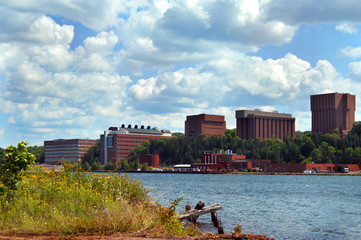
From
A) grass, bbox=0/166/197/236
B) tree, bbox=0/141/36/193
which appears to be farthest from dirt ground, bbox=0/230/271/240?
tree, bbox=0/141/36/193

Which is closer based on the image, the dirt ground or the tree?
the dirt ground

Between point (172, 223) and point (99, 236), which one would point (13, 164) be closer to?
point (99, 236)

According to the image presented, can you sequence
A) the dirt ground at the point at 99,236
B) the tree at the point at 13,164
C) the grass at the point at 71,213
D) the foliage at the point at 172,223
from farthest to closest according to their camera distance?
the tree at the point at 13,164 < the foliage at the point at 172,223 < the grass at the point at 71,213 < the dirt ground at the point at 99,236

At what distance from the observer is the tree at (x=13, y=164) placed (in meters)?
21.6

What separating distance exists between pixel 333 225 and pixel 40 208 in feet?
85.4

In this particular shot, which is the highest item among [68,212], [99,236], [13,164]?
[13,164]

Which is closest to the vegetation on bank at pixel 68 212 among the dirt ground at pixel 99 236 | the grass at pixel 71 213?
the grass at pixel 71 213

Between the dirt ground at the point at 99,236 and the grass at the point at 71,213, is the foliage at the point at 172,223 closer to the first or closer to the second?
the grass at the point at 71,213

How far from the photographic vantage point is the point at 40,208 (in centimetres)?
2092

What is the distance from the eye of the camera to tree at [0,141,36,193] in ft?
70.7

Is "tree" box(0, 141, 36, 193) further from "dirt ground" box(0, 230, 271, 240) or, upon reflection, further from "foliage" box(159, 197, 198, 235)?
"foliage" box(159, 197, 198, 235)

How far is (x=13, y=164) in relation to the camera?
70.7 ft

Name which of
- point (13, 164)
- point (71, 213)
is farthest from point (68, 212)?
point (13, 164)

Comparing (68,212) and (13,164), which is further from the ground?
(13,164)
